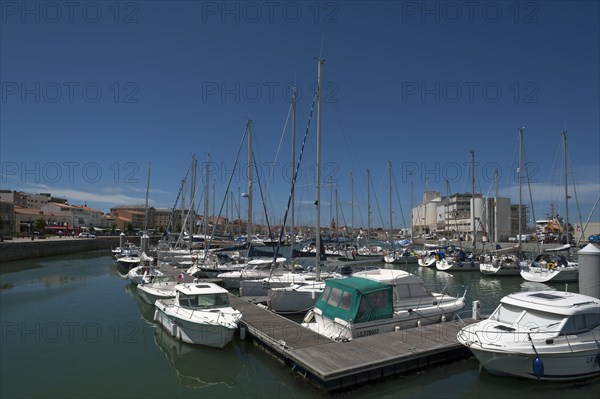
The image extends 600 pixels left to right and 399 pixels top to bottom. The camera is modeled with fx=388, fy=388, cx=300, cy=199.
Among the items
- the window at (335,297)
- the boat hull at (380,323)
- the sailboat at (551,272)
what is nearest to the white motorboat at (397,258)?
the sailboat at (551,272)

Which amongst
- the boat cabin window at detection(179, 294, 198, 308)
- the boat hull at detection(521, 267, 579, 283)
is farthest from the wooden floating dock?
the boat hull at detection(521, 267, 579, 283)

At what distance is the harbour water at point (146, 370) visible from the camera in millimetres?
12625

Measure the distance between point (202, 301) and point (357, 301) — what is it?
7.20 m

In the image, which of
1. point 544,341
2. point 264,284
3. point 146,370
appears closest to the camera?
point 544,341

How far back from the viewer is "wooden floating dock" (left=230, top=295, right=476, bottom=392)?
12.4 m

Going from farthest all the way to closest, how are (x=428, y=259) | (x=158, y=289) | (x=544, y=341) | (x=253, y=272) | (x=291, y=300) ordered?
(x=428, y=259) < (x=253, y=272) < (x=158, y=289) < (x=291, y=300) < (x=544, y=341)

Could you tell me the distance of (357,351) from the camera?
13.9 m

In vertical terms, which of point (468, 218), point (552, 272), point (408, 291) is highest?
point (468, 218)

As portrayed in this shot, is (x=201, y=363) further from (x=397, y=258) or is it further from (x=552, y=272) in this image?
(x=397, y=258)

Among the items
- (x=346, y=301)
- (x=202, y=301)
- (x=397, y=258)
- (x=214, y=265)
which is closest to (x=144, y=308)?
(x=202, y=301)

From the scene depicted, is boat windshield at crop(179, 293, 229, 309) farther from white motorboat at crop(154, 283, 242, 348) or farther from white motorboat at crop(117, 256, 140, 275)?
white motorboat at crop(117, 256, 140, 275)

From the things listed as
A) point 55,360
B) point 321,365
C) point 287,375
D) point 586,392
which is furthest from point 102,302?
point 586,392

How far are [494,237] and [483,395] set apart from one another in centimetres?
12348

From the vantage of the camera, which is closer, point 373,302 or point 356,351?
point 356,351
